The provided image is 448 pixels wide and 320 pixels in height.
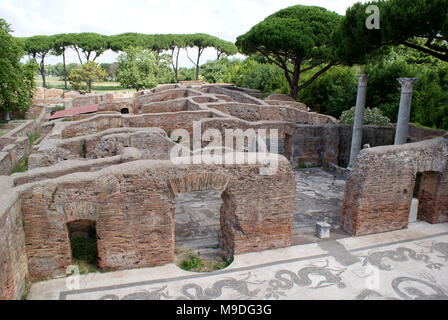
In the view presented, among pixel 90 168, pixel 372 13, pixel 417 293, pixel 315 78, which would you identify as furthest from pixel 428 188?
pixel 315 78

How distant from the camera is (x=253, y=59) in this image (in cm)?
4006

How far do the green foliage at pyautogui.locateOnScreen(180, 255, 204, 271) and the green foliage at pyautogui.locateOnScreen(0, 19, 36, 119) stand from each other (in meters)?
19.6

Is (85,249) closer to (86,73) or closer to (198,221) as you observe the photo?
(198,221)

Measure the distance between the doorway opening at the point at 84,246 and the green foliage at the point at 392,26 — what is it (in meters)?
10.3

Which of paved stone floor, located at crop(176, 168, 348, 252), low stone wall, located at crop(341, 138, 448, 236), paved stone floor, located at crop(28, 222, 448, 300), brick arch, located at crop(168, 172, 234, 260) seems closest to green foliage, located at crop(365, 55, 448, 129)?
paved stone floor, located at crop(176, 168, 348, 252)

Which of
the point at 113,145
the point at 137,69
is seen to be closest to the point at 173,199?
the point at 113,145

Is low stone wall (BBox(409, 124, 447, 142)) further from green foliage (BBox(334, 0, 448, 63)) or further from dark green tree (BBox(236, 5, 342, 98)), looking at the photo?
dark green tree (BBox(236, 5, 342, 98))

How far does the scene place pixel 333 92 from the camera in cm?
2392

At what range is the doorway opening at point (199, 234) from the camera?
7.84 meters

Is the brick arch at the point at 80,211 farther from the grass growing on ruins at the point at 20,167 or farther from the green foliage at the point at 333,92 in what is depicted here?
the green foliage at the point at 333,92

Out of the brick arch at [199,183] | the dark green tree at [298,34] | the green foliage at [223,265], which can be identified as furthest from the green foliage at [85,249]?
the dark green tree at [298,34]

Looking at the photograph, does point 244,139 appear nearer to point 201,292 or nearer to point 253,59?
point 201,292

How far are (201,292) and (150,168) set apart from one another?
2.42 metres

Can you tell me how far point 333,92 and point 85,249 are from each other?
20.0 metres
